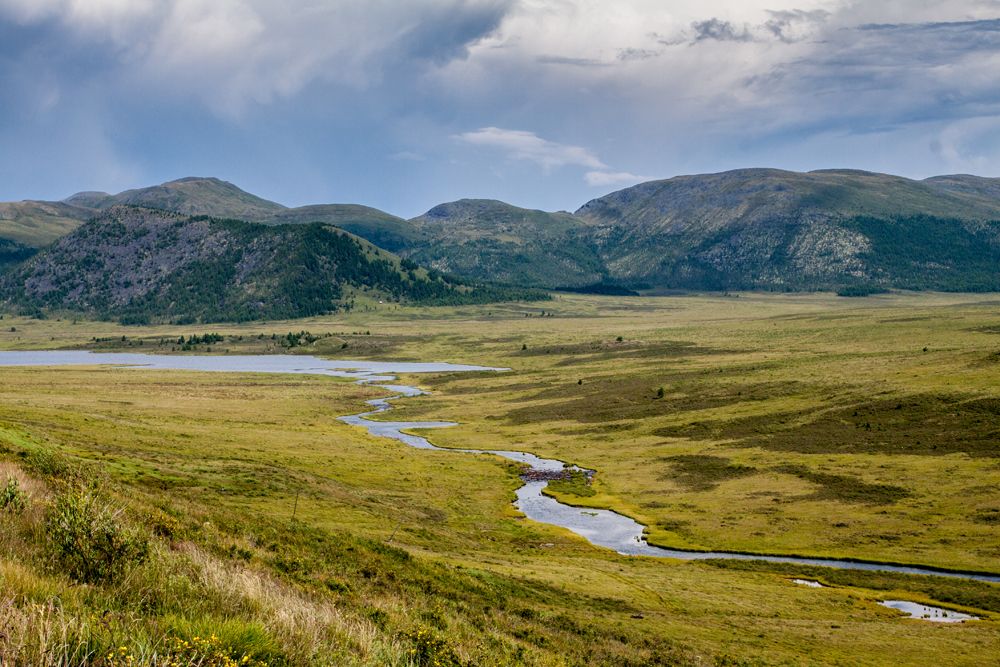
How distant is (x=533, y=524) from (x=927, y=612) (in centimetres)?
3222

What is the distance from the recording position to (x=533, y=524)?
6800cm

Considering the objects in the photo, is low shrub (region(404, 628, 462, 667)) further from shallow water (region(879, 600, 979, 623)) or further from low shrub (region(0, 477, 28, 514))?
shallow water (region(879, 600, 979, 623))

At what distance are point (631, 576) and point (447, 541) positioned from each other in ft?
44.0

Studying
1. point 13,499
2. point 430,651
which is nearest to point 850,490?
point 430,651

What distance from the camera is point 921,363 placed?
430 feet

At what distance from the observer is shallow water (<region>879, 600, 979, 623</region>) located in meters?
43.8

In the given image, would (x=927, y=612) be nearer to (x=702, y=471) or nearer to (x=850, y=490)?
(x=850, y=490)

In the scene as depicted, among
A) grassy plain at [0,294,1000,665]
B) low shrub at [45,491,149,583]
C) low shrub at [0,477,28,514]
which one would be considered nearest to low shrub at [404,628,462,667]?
grassy plain at [0,294,1000,665]

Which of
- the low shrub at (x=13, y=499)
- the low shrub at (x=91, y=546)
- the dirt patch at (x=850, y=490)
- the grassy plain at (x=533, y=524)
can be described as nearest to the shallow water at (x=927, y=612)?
the grassy plain at (x=533, y=524)

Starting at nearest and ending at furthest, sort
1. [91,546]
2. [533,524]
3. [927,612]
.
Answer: [91,546] < [927,612] < [533,524]

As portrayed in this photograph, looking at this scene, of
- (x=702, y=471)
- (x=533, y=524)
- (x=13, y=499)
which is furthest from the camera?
(x=702, y=471)

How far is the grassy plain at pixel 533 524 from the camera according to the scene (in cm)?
1340

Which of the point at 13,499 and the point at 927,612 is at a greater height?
the point at 13,499

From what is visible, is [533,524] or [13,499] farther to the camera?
[533,524]
